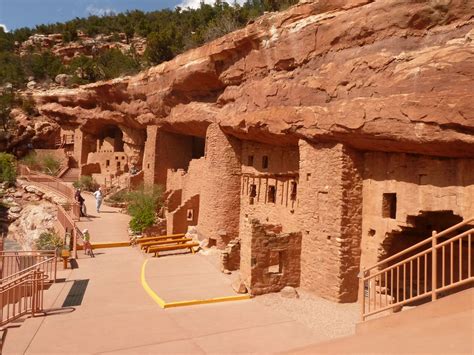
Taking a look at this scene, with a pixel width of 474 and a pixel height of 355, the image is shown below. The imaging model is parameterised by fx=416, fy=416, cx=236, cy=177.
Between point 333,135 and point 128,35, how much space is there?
5452cm

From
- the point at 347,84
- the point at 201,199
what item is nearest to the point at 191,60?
the point at 201,199

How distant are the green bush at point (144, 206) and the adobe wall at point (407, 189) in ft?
37.8

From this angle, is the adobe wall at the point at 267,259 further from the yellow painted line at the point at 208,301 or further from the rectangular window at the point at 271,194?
the rectangular window at the point at 271,194

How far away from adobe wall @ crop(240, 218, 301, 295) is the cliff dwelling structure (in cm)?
4

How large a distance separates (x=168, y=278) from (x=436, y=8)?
1081cm

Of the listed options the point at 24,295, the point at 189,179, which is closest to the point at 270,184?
the point at 189,179

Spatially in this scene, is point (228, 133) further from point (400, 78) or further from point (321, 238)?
point (400, 78)

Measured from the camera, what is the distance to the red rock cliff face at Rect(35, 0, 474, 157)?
9227 millimetres

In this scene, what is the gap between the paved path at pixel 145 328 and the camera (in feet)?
27.3

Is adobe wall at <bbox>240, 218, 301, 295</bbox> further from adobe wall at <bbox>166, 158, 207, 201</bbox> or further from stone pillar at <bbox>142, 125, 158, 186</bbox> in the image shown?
stone pillar at <bbox>142, 125, 158, 186</bbox>

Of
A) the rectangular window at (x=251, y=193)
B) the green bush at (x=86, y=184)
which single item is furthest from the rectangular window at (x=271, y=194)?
the green bush at (x=86, y=184)

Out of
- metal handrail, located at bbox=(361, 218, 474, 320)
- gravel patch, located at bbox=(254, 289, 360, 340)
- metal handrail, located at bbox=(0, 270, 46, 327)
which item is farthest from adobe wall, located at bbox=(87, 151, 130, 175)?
metal handrail, located at bbox=(361, 218, 474, 320)

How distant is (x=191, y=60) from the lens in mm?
18703

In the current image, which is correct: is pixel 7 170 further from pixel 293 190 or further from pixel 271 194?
pixel 293 190
